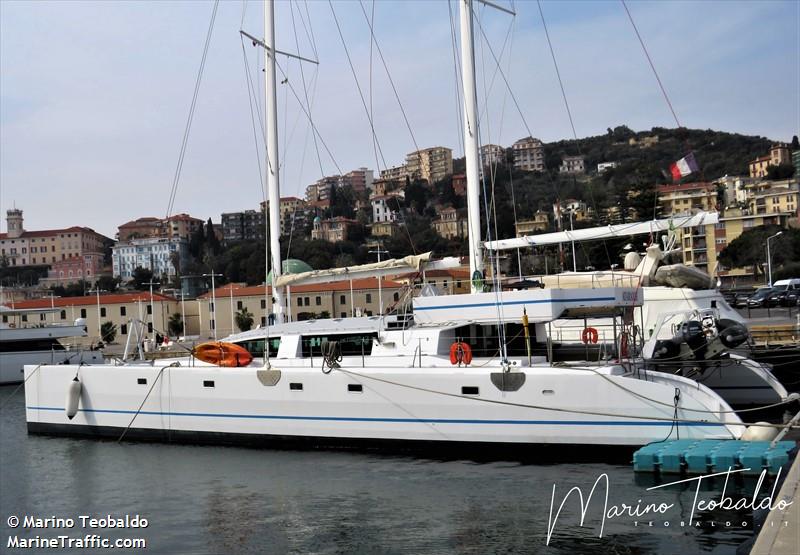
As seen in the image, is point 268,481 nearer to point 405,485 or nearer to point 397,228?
point 405,485

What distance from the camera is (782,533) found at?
6617 mm

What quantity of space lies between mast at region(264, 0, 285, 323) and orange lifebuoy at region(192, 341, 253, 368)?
6.17 feet

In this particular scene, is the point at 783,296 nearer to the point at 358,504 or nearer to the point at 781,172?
the point at 358,504

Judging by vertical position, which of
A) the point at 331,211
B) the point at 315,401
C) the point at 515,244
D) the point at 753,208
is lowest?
the point at 315,401

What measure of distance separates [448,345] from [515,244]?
2517 mm

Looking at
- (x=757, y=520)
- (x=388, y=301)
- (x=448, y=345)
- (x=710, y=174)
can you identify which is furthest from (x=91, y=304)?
(x=710, y=174)

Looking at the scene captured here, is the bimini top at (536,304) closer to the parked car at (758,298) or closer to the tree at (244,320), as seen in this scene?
the parked car at (758,298)

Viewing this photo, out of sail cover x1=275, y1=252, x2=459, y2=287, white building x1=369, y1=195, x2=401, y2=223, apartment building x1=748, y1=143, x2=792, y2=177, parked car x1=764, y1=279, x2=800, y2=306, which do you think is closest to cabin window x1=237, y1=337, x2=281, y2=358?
sail cover x1=275, y1=252, x2=459, y2=287

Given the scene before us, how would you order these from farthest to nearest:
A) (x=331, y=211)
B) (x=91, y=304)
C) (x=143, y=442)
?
(x=331, y=211)
(x=91, y=304)
(x=143, y=442)

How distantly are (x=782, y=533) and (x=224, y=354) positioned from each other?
41.6 feet

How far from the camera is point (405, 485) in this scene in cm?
1281

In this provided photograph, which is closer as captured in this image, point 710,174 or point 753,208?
point 753,208

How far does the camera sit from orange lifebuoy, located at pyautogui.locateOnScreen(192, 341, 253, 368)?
56.0 ft
